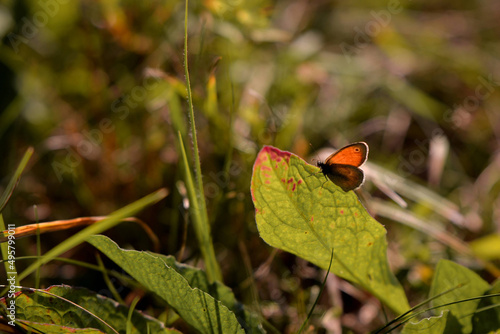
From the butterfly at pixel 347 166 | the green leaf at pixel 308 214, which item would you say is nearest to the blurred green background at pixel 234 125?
the green leaf at pixel 308 214

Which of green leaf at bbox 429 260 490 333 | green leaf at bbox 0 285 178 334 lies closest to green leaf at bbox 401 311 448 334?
green leaf at bbox 429 260 490 333

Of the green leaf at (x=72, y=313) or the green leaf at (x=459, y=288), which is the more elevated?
the green leaf at (x=72, y=313)

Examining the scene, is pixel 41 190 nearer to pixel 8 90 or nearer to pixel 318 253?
pixel 8 90

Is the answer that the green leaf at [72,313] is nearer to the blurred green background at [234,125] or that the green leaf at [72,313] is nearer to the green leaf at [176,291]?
the green leaf at [176,291]

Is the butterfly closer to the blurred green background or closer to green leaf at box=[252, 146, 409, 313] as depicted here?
green leaf at box=[252, 146, 409, 313]

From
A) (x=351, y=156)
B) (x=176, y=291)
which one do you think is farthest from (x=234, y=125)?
(x=176, y=291)

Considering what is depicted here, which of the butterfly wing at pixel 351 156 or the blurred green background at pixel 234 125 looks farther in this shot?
the blurred green background at pixel 234 125

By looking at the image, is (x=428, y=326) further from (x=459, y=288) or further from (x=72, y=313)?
(x=72, y=313)

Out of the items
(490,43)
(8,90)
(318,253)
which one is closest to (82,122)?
(8,90)
